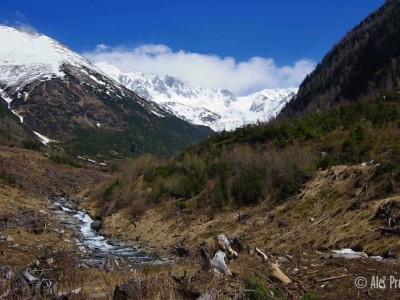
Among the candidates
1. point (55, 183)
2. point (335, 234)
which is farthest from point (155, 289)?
point (55, 183)

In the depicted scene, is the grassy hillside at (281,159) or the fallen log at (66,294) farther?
the grassy hillside at (281,159)

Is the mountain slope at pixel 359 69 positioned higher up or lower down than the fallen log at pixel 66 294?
higher up

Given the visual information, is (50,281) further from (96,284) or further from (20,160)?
(20,160)

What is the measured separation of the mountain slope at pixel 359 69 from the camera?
361 ft

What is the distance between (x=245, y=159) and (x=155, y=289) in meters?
36.1

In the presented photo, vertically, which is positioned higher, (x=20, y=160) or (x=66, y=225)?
(x=20, y=160)

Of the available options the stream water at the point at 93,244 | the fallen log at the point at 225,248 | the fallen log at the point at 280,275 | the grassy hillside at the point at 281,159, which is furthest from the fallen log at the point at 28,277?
the grassy hillside at the point at 281,159

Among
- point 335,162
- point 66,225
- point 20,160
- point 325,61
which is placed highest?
point 325,61

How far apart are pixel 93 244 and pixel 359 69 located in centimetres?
10906

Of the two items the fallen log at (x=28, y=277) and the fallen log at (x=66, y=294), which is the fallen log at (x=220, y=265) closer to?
the fallen log at (x=66, y=294)

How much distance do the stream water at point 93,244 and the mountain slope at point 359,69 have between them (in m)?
62.9

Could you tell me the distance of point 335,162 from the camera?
120 feet

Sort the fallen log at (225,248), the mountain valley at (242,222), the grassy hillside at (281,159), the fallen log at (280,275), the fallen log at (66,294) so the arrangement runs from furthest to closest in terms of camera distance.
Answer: the grassy hillside at (281,159) < the fallen log at (225,248) < the fallen log at (280,275) < the mountain valley at (242,222) < the fallen log at (66,294)

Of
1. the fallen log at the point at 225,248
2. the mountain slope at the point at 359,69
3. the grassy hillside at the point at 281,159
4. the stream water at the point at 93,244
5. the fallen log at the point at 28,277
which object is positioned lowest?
the stream water at the point at 93,244
